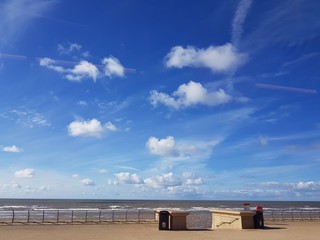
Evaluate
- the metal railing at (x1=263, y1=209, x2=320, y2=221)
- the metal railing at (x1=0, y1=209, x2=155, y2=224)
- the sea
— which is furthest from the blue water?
the metal railing at (x1=0, y1=209, x2=155, y2=224)

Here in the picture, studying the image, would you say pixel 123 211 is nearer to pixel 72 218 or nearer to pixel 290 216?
pixel 290 216

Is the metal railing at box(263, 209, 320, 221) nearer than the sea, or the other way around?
the metal railing at box(263, 209, 320, 221)

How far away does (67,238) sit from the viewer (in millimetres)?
16609

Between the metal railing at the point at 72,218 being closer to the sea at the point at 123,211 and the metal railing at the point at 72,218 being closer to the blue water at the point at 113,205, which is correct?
the sea at the point at 123,211

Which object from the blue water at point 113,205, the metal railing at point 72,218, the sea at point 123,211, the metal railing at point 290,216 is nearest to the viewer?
the metal railing at point 72,218

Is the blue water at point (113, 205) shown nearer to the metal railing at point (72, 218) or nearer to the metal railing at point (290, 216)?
the metal railing at point (290, 216)

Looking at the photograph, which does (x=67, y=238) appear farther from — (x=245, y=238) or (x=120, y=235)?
(x=245, y=238)

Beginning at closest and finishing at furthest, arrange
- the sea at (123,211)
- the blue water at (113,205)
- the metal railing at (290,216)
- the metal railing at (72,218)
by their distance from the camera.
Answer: the metal railing at (72,218), the metal railing at (290,216), the sea at (123,211), the blue water at (113,205)

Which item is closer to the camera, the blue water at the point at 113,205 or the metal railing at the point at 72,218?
the metal railing at the point at 72,218

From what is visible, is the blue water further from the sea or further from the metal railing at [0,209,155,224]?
the metal railing at [0,209,155,224]

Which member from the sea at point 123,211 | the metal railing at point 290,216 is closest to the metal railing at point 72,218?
the sea at point 123,211

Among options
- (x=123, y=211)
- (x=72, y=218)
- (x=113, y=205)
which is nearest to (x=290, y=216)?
(x=123, y=211)

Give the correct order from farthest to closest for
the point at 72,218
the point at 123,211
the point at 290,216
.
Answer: the point at 123,211
the point at 290,216
the point at 72,218

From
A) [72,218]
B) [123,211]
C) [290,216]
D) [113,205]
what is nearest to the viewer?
[72,218]
